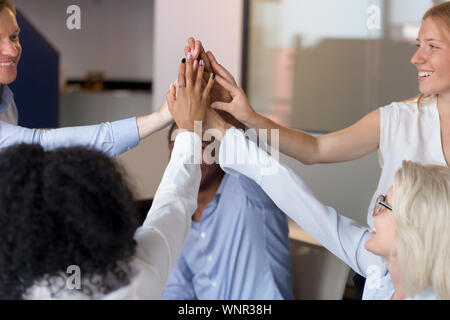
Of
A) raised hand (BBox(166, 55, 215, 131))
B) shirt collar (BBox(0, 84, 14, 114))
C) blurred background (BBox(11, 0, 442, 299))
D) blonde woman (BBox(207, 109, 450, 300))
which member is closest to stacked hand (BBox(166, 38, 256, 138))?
raised hand (BBox(166, 55, 215, 131))

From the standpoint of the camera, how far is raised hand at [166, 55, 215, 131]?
1.32 m

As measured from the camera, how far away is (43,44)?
279cm

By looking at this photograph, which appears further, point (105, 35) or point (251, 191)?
point (105, 35)

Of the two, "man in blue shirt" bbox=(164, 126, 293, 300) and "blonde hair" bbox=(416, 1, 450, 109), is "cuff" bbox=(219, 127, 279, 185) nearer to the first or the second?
"man in blue shirt" bbox=(164, 126, 293, 300)

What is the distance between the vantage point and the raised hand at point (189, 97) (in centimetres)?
132

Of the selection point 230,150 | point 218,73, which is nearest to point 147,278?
point 230,150

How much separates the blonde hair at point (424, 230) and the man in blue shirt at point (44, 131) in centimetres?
65

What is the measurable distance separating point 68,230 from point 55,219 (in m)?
0.02

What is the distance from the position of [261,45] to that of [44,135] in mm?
2292

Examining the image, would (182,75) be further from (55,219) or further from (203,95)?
(55,219)

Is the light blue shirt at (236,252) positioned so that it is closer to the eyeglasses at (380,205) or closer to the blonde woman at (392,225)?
the blonde woman at (392,225)

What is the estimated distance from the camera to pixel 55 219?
784 mm

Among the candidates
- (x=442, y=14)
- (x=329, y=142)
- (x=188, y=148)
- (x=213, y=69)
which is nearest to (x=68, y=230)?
(x=188, y=148)

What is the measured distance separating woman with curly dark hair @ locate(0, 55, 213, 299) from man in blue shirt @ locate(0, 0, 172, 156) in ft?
1.42
